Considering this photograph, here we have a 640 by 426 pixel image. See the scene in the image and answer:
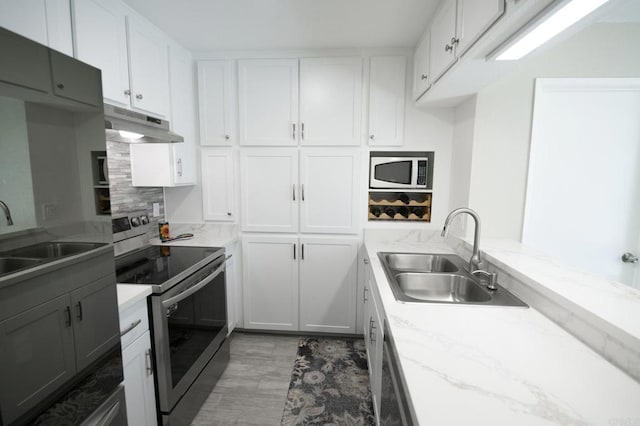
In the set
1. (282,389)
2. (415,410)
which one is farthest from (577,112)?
(282,389)

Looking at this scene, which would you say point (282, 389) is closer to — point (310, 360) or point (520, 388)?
point (310, 360)

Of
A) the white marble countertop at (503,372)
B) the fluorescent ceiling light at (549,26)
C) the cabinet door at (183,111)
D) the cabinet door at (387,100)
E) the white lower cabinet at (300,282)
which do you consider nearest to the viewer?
the white marble countertop at (503,372)

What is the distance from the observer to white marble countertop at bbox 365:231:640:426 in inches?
26.0

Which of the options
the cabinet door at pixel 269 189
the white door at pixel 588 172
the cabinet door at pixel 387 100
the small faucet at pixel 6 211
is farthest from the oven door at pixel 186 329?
the white door at pixel 588 172

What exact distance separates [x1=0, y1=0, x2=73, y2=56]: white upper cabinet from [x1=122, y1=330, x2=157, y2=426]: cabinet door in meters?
1.35

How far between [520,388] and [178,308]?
1.57m

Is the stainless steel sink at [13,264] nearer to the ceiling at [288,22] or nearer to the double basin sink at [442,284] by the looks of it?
the double basin sink at [442,284]

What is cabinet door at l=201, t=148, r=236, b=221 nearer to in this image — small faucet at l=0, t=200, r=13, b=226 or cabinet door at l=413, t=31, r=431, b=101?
cabinet door at l=413, t=31, r=431, b=101

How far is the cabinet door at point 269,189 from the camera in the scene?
2457mm

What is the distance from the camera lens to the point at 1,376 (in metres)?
0.57

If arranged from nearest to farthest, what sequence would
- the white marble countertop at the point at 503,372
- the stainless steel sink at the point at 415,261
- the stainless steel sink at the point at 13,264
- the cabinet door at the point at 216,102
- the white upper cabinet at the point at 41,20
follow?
1. the stainless steel sink at the point at 13,264
2. the white marble countertop at the point at 503,372
3. the white upper cabinet at the point at 41,20
4. the stainless steel sink at the point at 415,261
5. the cabinet door at the point at 216,102

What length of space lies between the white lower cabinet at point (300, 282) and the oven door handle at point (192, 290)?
0.47 meters

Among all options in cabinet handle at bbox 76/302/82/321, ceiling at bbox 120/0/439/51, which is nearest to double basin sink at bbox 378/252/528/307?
cabinet handle at bbox 76/302/82/321

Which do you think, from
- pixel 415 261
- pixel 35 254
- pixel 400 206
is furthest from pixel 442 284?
pixel 35 254
